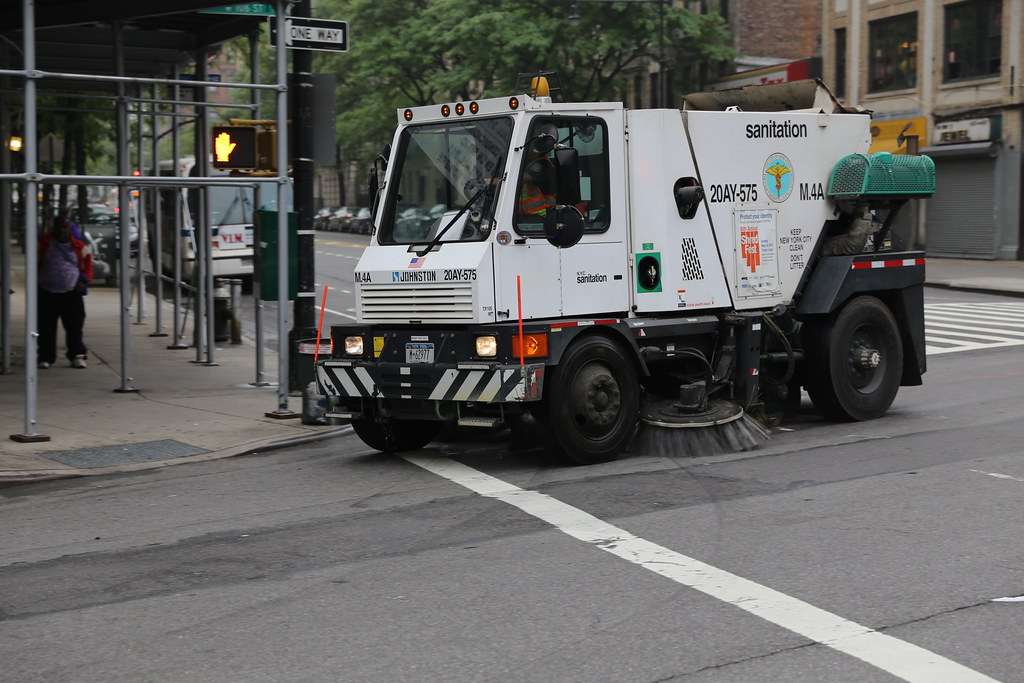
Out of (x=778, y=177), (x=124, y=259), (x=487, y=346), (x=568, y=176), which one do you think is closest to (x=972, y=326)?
(x=778, y=177)

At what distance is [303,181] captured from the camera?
12.9 metres

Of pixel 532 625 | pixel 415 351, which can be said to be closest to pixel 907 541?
pixel 532 625

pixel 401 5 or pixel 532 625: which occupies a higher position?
pixel 401 5

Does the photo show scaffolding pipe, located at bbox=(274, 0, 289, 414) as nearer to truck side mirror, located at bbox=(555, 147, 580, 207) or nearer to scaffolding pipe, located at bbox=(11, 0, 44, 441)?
scaffolding pipe, located at bbox=(11, 0, 44, 441)

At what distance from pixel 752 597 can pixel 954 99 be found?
1359 inches

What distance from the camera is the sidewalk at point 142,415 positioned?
408 inches

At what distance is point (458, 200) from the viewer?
958 cm

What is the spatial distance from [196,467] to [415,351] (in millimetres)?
2150

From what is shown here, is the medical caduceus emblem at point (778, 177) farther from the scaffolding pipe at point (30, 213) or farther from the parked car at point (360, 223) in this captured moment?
the parked car at point (360, 223)

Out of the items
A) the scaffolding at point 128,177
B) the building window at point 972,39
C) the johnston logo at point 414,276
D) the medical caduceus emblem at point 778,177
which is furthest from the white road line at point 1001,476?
the building window at point 972,39

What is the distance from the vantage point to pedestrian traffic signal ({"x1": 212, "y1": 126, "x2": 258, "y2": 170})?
1262 centimetres

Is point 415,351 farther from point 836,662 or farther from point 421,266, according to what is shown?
Answer: point 836,662

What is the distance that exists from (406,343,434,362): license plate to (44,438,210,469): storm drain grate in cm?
231

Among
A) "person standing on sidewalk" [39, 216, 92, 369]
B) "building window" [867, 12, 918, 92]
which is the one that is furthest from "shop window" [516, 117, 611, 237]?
"building window" [867, 12, 918, 92]
